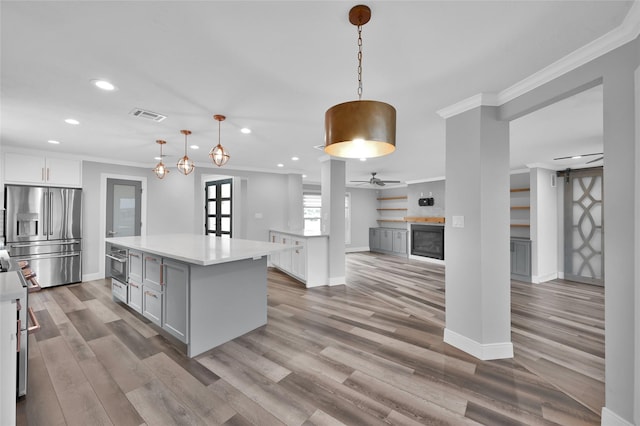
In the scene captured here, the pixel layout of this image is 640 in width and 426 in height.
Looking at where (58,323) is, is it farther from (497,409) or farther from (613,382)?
(613,382)

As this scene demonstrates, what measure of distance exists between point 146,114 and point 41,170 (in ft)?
11.2

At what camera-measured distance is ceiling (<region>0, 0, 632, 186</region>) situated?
150 centimetres

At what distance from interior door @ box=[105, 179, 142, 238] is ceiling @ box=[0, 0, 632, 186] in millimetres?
2109

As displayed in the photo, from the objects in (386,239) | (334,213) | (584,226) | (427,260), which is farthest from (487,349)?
A: (386,239)

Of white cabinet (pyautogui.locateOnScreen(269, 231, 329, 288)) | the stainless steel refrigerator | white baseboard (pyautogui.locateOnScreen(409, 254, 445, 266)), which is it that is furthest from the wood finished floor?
white baseboard (pyautogui.locateOnScreen(409, 254, 445, 266))

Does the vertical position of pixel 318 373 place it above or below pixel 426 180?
A: below

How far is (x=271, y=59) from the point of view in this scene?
196cm

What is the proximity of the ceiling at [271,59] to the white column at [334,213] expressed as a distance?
5.41 feet

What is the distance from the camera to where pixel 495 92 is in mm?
2439

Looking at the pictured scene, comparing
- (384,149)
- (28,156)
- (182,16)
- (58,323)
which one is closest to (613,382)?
(384,149)

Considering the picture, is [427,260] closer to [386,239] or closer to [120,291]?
[386,239]

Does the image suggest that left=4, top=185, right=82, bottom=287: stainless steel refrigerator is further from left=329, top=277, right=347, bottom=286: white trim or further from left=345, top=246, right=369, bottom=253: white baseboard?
left=345, top=246, right=369, bottom=253: white baseboard

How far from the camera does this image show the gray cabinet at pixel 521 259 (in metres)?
5.55

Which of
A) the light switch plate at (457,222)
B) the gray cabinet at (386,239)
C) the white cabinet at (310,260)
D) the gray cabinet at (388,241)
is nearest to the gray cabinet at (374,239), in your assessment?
the gray cabinet at (388,241)
